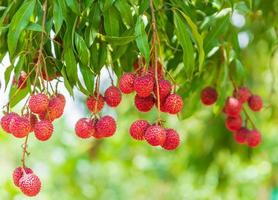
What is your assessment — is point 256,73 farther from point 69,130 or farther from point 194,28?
point 194,28

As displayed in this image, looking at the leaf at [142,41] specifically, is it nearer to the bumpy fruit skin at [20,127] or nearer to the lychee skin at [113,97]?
the lychee skin at [113,97]

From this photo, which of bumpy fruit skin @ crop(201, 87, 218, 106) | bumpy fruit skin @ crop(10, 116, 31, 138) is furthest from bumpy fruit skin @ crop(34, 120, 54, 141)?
bumpy fruit skin @ crop(201, 87, 218, 106)

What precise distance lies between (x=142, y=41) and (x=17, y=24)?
9.4 inches

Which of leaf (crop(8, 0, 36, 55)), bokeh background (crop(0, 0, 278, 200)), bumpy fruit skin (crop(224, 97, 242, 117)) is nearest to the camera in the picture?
leaf (crop(8, 0, 36, 55))

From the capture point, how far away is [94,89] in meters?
1.39

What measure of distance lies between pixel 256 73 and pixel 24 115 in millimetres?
2644

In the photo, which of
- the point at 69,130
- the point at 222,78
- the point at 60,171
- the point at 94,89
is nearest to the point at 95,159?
the point at 60,171

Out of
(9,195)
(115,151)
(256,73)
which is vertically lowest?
(9,195)

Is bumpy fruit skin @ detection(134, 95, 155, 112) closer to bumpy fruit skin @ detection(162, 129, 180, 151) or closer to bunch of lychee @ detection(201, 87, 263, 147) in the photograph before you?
bumpy fruit skin @ detection(162, 129, 180, 151)

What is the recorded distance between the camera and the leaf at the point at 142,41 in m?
1.29

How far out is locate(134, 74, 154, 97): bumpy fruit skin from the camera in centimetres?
125

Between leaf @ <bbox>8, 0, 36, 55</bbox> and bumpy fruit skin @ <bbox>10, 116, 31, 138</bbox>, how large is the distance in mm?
161

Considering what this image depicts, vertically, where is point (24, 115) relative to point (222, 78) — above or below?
below

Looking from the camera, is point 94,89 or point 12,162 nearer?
point 94,89
